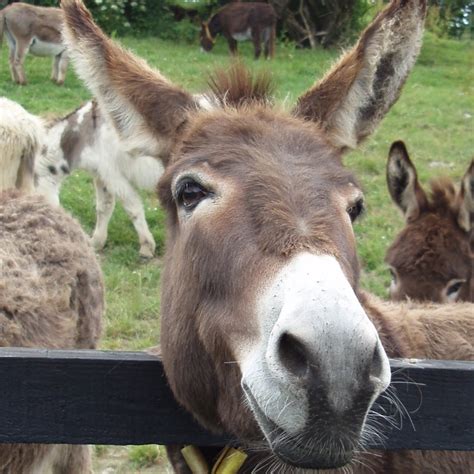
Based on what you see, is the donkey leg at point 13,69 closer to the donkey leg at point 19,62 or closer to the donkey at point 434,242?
the donkey leg at point 19,62

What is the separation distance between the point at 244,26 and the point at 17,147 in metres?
17.6

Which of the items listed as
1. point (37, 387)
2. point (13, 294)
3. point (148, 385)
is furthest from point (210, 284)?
point (13, 294)

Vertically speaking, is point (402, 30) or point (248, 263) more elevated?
point (402, 30)

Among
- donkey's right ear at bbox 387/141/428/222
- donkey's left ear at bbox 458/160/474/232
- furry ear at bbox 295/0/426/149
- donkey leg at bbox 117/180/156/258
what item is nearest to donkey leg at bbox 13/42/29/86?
donkey leg at bbox 117/180/156/258

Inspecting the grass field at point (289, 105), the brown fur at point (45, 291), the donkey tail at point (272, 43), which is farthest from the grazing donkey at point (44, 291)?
the donkey tail at point (272, 43)

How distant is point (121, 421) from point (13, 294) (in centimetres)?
156

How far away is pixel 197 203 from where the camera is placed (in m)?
2.15

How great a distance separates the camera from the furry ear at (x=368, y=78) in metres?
2.47

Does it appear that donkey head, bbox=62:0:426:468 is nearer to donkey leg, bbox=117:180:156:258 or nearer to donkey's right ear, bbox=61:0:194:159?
donkey's right ear, bbox=61:0:194:159

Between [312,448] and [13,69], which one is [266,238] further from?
[13,69]

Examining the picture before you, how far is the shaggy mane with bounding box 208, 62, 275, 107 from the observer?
255cm

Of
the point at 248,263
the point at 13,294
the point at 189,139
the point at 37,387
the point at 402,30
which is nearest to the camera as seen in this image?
the point at 248,263

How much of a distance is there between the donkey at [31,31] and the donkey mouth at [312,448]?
53.0ft

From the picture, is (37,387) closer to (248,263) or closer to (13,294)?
(248,263)
